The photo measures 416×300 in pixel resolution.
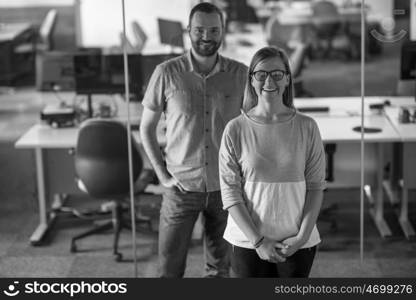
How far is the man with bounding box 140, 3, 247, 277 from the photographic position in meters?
3.67

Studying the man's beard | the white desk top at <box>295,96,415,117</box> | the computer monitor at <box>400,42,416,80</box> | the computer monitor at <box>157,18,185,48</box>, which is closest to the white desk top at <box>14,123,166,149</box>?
the computer monitor at <box>157,18,185,48</box>

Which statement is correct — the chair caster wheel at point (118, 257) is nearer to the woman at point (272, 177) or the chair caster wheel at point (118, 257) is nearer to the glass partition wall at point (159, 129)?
the glass partition wall at point (159, 129)

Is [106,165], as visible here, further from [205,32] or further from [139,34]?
[205,32]

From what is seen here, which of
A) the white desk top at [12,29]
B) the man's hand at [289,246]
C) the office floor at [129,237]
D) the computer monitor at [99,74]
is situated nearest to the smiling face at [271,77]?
the man's hand at [289,246]

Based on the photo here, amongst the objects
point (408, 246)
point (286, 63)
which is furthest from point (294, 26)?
point (286, 63)

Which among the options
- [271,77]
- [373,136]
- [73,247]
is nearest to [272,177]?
[271,77]

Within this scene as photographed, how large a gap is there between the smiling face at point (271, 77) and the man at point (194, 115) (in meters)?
0.57

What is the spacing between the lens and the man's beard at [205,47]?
3.64 metres

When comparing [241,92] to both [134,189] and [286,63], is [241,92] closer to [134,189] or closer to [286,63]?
[286,63]

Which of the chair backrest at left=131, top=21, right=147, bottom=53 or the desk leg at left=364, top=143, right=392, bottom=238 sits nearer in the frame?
the desk leg at left=364, top=143, right=392, bottom=238

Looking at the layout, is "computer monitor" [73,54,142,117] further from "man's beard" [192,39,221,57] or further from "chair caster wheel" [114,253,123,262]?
"man's beard" [192,39,221,57]

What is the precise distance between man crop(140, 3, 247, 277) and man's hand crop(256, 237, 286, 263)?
0.70 m

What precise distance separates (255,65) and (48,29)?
262 centimetres

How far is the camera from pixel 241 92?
371cm
